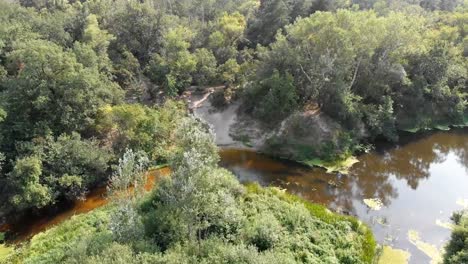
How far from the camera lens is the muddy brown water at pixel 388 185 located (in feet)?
96.9

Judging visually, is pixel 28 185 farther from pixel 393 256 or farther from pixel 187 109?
pixel 393 256

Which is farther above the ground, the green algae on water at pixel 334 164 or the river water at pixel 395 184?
the green algae on water at pixel 334 164

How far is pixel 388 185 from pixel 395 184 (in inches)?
32.4

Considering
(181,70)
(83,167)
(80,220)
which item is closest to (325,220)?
(80,220)

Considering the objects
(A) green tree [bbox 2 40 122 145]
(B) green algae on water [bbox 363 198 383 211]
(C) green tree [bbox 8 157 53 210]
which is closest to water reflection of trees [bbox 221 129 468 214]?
(B) green algae on water [bbox 363 198 383 211]

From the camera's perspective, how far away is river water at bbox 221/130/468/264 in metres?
29.8

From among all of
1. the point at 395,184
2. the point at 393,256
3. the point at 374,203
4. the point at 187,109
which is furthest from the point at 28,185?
the point at 395,184

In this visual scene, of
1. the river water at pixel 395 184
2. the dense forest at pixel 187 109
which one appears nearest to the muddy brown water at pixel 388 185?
the river water at pixel 395 184

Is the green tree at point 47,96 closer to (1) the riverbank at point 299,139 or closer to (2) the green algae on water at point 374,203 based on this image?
(1) the riverbank at point 299,139

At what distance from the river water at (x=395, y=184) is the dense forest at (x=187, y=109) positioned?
2.62m

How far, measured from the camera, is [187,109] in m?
45.0

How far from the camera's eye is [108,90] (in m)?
37.6

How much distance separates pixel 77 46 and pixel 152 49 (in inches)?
457

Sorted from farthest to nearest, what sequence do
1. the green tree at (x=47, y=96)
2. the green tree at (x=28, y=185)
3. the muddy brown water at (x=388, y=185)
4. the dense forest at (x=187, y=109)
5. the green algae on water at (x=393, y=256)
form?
the green tree at (x=47, y=96) < the muddy brown water at (x=388, y=185) < the green tree at (x=28, y=185) < the green algae on water at (x=393, y=256) < the dense forest at (x=187, y=109)
